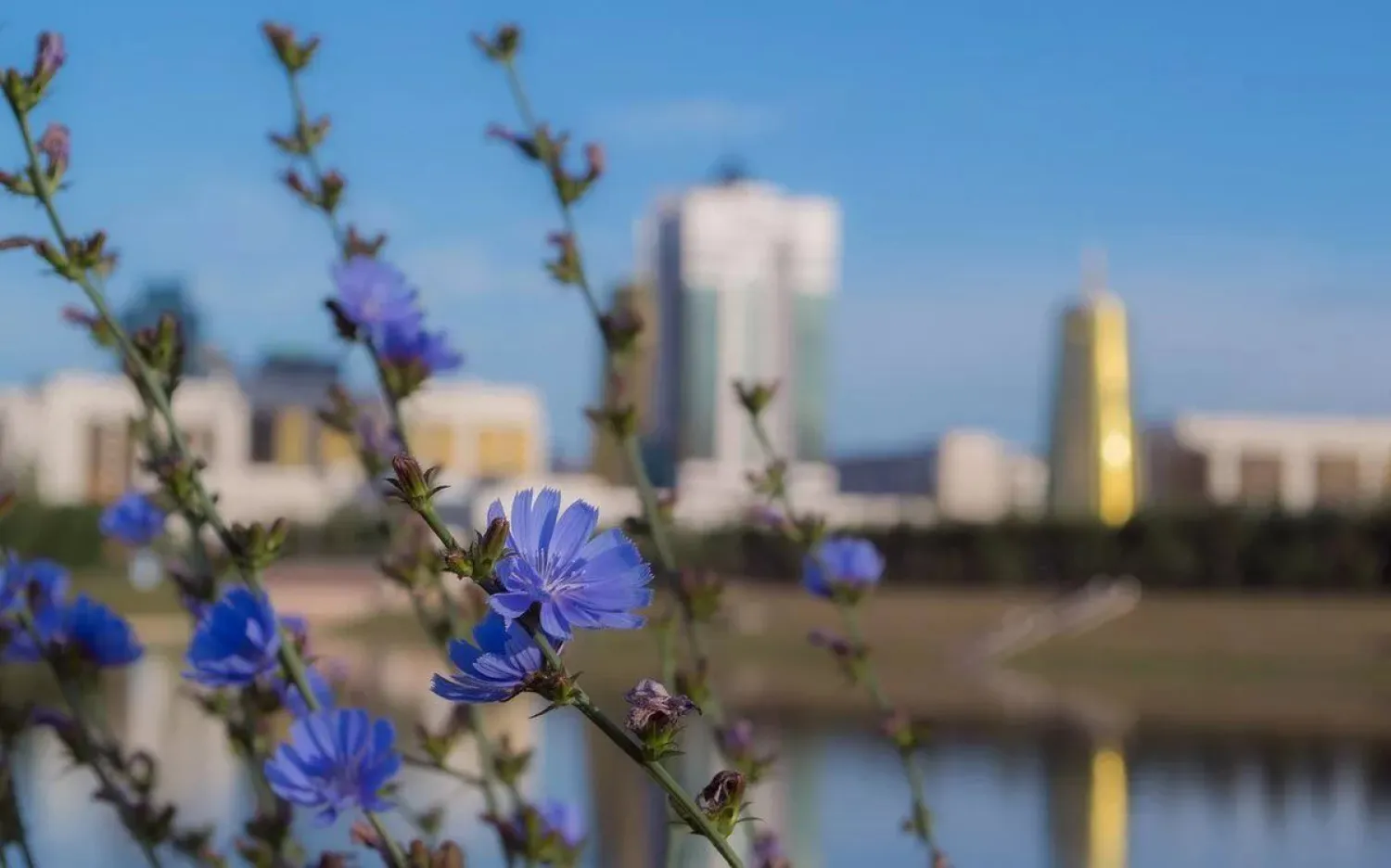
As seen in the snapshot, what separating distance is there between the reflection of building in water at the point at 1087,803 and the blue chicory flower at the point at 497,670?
22.8ft

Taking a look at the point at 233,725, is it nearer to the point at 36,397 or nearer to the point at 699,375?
the point at 36,397

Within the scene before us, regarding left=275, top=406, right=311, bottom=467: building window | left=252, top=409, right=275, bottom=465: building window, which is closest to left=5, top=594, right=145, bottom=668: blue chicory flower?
left=252, top=409, right=275, bottom=465: building window

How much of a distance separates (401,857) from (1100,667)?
19181 millimetres

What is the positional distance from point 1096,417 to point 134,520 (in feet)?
138

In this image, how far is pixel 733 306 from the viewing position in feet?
255

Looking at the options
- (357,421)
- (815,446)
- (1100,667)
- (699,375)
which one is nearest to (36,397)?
(699,375)

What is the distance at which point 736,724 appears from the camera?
77.2 inches

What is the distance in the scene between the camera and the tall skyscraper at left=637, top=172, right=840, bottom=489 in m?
76.9

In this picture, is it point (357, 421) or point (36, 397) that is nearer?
point (357, 421)

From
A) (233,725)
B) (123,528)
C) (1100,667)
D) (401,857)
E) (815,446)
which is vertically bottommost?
(401,857)

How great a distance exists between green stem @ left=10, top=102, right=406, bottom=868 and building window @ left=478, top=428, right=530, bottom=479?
195ft

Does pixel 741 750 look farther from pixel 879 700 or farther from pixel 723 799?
pixel 723 799

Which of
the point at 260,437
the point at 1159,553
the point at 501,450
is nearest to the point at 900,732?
the point at 1159,553

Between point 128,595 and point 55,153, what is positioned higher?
point 128,595
